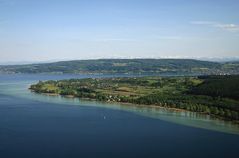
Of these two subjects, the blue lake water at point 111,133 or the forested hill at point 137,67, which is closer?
the blue lake water at point 111,133

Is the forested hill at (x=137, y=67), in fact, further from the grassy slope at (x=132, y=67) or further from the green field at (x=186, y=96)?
the green field at (x=186, y=96)

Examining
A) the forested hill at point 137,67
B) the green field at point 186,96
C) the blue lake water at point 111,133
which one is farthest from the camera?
the forested hill at point 137,67

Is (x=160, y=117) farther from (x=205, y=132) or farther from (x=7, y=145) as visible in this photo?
(x=7, y=145)

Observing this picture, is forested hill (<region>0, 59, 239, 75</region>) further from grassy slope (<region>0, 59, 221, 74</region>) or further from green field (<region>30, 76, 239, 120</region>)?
green field (<region>30, 76, 239, 120</region>)

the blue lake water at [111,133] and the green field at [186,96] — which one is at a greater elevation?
the green field at [186,96]

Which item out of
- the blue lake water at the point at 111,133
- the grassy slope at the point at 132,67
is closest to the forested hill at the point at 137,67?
the grassy slope at the point at 132,67

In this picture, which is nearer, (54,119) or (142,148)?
(142,148)

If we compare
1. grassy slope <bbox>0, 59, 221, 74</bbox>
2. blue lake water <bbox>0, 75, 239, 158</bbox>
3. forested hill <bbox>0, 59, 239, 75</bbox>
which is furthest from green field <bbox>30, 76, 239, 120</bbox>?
grassy slope <bbox>0, 59, 221, 74</bbox>

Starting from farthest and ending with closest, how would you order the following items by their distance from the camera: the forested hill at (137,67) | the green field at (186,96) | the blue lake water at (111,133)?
the forested hill at (137,67) < the green field at (186,96) < the blue lake water at (111,133)

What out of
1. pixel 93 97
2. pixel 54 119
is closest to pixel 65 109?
pixel 54 119
